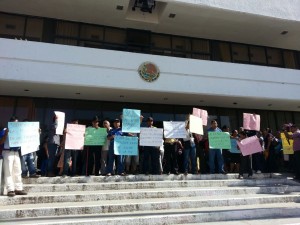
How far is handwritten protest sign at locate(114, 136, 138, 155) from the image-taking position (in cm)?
737

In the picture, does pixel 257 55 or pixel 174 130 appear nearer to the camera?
pixel 174 130

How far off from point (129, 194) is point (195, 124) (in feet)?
11.1

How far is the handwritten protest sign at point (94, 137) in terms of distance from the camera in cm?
773

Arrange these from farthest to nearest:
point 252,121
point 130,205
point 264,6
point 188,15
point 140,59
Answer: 1. point 264,6
2. point 188,15
3. point 140,59
4. point 252,121
5. point 130,205

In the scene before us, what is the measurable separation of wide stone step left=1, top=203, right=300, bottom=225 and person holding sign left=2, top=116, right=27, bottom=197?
1029 millimetres

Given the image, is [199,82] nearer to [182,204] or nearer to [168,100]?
[168,100]

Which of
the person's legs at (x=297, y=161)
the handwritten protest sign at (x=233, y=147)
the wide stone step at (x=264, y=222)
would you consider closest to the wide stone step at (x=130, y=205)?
the wide stone step at (x=264, y=222)

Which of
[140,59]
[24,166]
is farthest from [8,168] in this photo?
[140,59]

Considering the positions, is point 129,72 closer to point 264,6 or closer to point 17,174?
point 17,174

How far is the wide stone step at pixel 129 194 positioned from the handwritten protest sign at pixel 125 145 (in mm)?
1293

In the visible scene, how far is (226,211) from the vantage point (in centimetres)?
514

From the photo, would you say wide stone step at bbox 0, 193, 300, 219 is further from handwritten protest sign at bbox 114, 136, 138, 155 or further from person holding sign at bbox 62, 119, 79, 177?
person holding sign at bbox 62, 119, 79, 177

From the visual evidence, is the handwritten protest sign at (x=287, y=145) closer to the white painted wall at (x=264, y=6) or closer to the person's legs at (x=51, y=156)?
the white painted wall at (x=264, y=6)

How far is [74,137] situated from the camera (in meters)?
7.61
